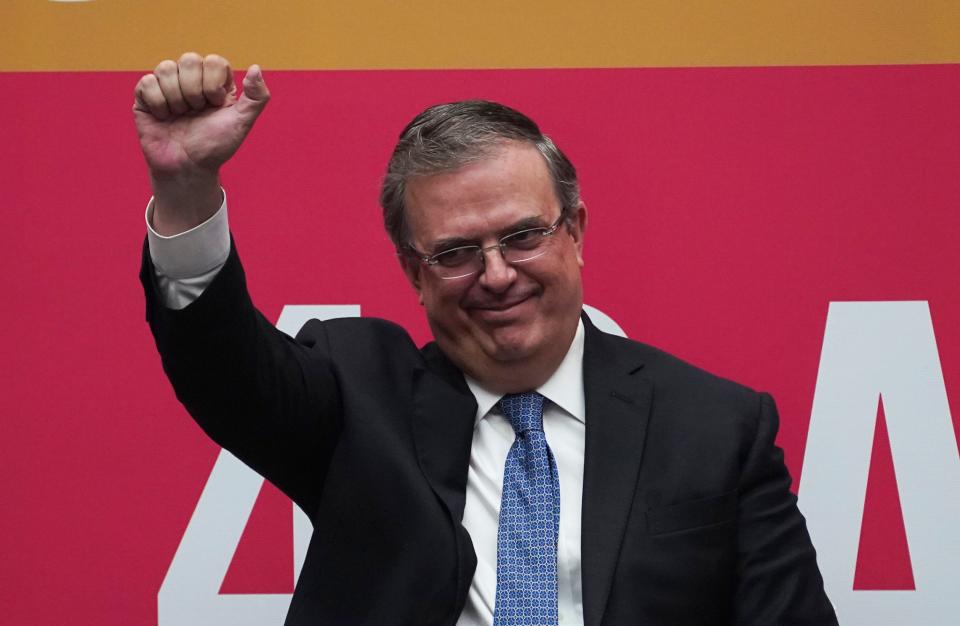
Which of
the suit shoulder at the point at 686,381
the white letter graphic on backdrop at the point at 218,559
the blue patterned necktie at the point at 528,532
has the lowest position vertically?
the white letter graphic on backdrop at the point at 218,559

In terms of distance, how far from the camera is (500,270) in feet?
5.19

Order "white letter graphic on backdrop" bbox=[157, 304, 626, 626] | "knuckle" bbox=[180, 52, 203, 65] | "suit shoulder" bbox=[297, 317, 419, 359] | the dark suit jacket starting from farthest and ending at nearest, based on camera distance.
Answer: "white letter graphic on backdrop" bbox=[157, 304, 626, 626] < "suit shoulder" bbox=[297, 317, 419, 359] < the dark suit jacket < "knuckle" bbox=[180, 52, 203, 65]

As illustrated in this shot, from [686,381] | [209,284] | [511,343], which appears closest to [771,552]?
[686,381]

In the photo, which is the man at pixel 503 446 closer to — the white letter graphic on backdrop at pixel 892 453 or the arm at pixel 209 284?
the arm at pixel 209 284

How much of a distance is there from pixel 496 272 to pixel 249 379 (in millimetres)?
376

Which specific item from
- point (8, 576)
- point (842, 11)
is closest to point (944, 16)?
point (842, 11)

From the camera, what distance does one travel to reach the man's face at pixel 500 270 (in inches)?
62.8

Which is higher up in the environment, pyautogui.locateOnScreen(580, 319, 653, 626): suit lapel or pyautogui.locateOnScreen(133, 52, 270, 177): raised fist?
pyautogui.locateOnScreen(133, 52, 270, 177): raised fist

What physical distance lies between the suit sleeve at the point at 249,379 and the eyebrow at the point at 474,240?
0.23 m

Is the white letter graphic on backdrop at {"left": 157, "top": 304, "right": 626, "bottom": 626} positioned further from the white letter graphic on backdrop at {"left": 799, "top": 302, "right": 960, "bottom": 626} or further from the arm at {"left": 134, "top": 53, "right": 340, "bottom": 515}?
the white letter graphic on backdrop at {"left": 799, "top": 302, "right": 960, "bottom": 626}

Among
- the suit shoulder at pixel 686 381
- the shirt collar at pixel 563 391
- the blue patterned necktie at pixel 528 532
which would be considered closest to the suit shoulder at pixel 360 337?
the shirt collar at pixel 563 391

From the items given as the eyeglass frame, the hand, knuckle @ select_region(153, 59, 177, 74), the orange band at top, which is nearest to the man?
the eyeglass frame

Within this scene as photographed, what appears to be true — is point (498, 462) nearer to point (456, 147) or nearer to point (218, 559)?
point (456, 147)

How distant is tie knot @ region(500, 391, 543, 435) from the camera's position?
166 cm
